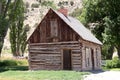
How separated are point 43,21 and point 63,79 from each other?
45.4ft

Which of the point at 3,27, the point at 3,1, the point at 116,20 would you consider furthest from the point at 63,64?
the point at 116,20

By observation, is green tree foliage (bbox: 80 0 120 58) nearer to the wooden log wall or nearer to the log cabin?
the log cabin

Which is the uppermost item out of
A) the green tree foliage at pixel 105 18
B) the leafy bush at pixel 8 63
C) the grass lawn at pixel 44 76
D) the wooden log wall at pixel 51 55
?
the green tree foliage at pixel 105 18

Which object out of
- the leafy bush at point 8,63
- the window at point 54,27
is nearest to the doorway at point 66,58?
the window at point 54,27

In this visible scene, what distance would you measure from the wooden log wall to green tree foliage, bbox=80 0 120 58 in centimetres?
1751

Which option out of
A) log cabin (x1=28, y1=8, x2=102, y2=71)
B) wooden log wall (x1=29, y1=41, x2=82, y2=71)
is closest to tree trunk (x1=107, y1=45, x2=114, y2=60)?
log cabin (x1=28, y1=8, x2=102, y2=71)

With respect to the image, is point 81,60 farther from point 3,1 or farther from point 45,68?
point 3,1

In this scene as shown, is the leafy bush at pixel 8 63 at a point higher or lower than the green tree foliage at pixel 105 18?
lower

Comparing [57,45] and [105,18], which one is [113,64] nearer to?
[105,18]

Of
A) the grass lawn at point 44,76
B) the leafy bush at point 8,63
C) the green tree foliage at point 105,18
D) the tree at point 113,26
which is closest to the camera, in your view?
the grass lawn at point 44,76

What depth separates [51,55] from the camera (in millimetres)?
39188

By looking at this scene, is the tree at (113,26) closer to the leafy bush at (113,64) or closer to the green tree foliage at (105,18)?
the green tree foliage at (105,18)

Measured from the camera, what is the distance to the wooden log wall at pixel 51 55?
125ft

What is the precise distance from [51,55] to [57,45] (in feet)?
3.93
